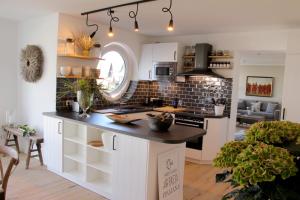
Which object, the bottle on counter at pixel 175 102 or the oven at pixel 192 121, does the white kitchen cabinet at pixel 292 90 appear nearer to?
the oven at pixel 192 121

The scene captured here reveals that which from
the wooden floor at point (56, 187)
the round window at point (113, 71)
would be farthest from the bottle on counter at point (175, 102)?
the wooden floor at point (56, 187)

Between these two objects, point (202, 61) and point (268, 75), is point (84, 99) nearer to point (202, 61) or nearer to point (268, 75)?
point (202, 61)

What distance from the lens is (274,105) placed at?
877 centimetres

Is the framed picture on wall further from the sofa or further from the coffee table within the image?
the coffee table

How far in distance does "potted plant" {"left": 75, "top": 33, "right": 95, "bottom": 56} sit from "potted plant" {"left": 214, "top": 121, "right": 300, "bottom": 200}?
139 inches

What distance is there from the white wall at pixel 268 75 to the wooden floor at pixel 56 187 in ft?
21.7

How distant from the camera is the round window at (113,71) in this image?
5073mm

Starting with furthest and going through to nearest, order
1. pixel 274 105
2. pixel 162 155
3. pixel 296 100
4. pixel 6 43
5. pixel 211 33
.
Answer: pixel 274 105, pixel 211 33, pixel 6 43, pixel 296 100, pixel 162 155

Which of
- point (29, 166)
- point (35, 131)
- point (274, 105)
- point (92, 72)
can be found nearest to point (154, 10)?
point (92, 72)

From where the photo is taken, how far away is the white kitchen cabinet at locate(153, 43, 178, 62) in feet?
16.0

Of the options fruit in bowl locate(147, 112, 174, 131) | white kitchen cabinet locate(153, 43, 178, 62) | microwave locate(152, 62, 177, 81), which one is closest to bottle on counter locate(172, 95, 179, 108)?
microwave locate(152, 62, 177, 81)

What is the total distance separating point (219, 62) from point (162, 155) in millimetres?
2686

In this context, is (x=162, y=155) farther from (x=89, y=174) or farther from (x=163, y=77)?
(x=163, y=77)

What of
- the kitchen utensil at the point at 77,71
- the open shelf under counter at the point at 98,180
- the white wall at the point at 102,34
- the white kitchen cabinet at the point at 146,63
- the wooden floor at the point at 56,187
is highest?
the white wall at the point at 102,34
